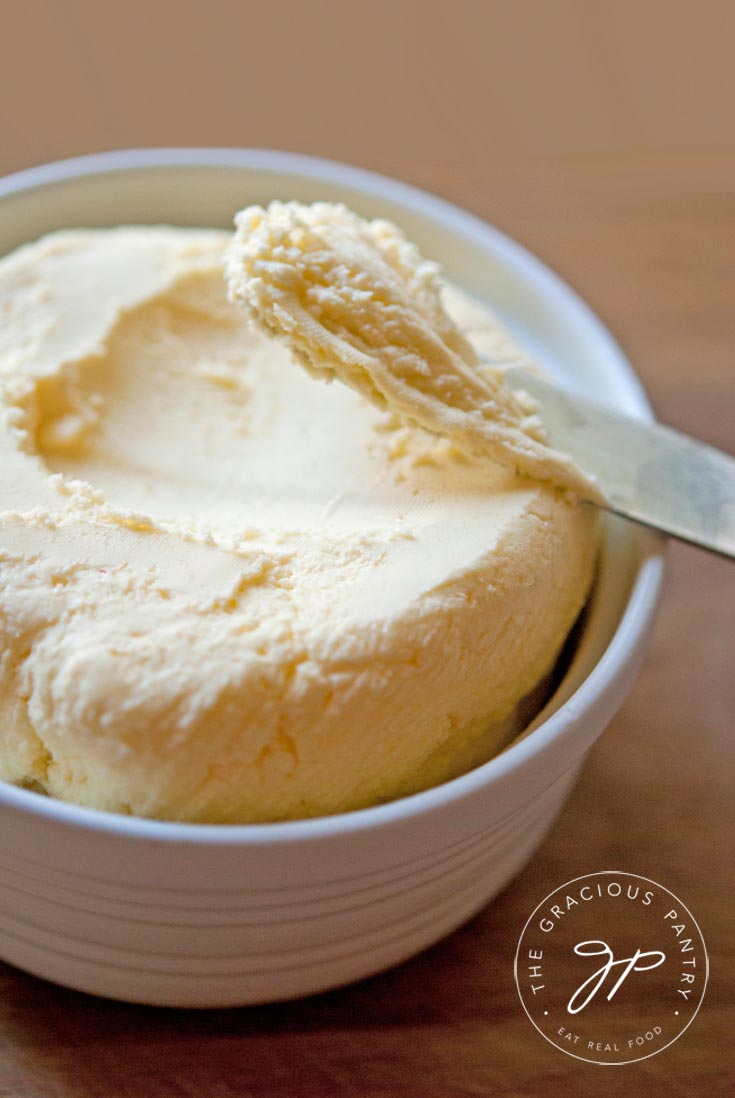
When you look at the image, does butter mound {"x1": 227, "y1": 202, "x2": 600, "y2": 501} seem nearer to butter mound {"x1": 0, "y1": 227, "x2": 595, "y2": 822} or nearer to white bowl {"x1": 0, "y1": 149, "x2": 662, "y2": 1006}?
butter mound {"x1": 0, "y1": 227, "x2": 595, "y2": 822}

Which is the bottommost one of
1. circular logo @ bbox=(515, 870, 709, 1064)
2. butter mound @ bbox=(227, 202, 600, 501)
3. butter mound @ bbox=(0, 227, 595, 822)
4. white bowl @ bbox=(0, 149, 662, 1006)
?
circular logo @ bbox=(515, 870, 709, 1064)

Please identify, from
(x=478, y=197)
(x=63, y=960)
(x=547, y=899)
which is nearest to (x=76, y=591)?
(x=63, y=960)

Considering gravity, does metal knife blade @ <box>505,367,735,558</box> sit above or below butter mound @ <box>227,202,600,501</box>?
below

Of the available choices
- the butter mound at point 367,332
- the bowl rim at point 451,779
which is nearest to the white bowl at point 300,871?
the bowl rim at point 451,779

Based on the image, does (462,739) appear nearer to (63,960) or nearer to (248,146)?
(63,960)

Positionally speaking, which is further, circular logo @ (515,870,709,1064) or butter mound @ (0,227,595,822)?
circular logo @ (515,870,709,1064)

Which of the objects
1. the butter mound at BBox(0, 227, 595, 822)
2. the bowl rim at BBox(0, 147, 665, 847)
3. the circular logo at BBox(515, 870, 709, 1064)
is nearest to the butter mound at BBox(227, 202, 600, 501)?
the butter mound at BBox(0, 227, 595, 822)
